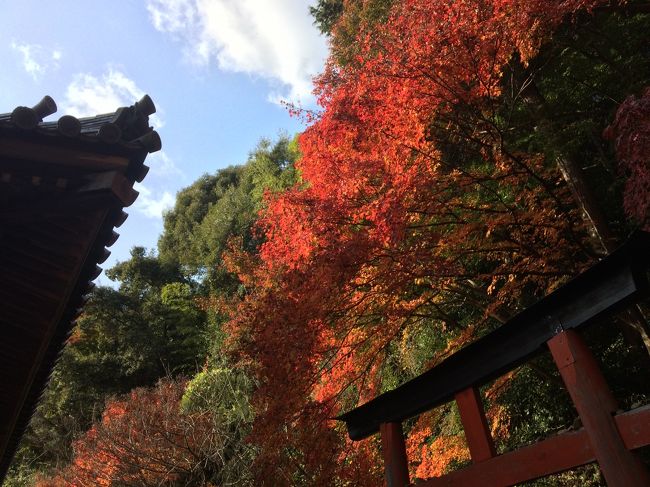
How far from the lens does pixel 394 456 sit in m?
5.05

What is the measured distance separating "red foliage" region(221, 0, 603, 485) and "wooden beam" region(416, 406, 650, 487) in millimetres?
3475

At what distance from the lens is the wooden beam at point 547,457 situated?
287cm

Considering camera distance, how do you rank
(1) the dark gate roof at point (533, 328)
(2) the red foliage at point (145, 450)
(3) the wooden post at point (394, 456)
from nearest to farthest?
1. (1) the dark gate roof at point (533, 328)
2. (3) the wooden post at point (394, 456)
3. (2) the red foliage at point (145, 450)

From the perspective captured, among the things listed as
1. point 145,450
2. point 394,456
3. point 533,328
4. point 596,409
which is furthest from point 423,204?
point 145,450

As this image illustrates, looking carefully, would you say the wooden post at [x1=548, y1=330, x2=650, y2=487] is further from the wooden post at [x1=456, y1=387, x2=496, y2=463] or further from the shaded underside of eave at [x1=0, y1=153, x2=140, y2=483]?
the shaded underside of eave at [x1=0, y1=153, x2=140, y2=483]

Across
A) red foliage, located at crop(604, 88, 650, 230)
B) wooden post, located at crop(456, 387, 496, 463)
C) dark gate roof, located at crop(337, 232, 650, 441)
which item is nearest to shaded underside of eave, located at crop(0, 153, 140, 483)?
dark gate roof, located at crop(337, 232, 650, 441)

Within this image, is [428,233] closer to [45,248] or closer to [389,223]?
[389,223]

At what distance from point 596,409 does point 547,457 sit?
0.57 meters

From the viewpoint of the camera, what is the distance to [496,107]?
10945mm

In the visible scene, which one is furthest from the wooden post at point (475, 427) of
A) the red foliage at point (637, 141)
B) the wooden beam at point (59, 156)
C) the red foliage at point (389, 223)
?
the wooden beam at point (59, 156)

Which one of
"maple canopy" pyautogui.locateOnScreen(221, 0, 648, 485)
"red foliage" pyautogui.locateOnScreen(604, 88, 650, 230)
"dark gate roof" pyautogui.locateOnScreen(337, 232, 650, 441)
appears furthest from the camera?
"maple canopy" pyautogui.locateOnScreen(221, 0, 648, 485)

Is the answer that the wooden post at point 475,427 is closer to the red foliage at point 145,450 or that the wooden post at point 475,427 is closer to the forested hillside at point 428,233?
the forested hillside at point 428,233

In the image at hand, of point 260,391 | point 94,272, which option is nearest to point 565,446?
point 94,272

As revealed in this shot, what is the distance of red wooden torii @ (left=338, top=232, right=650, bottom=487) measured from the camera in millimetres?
2941
